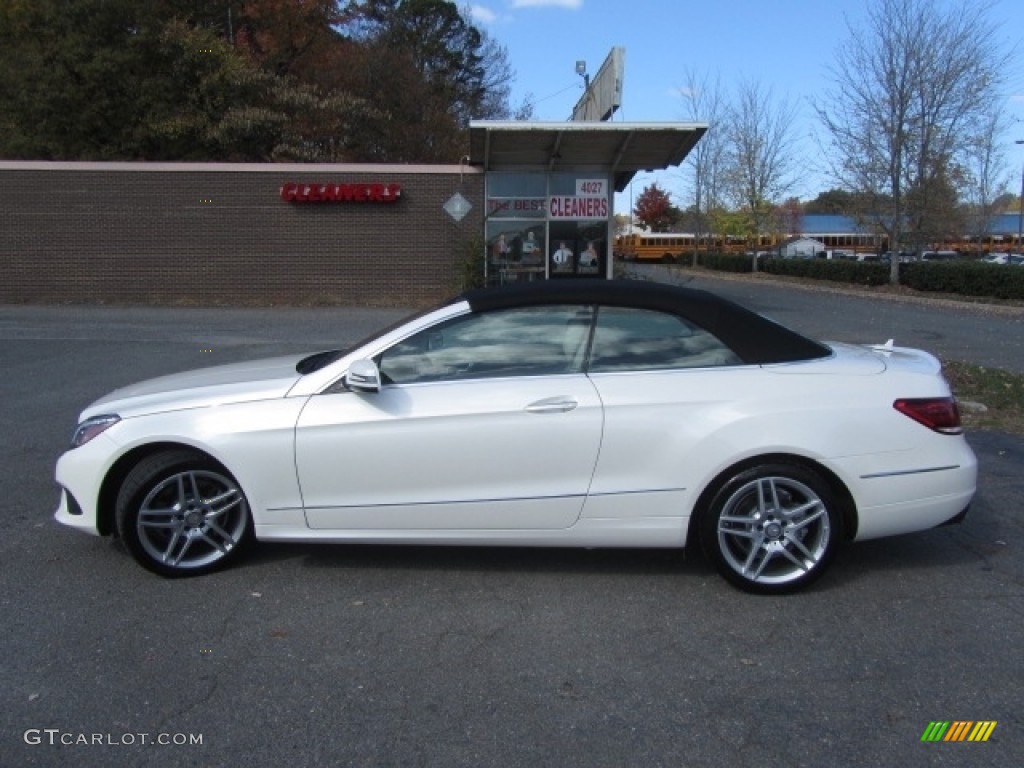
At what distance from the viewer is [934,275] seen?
26812 mm

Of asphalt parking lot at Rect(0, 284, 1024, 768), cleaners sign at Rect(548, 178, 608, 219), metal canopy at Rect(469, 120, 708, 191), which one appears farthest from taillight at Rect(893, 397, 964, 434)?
cleaners sign at Rect(548, 178, 608, 219)

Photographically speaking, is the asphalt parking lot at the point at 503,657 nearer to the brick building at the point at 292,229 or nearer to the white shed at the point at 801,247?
the brick building at the point at 292,229

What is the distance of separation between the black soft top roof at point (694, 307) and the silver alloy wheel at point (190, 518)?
5.13ft

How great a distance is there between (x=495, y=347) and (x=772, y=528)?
159 cm

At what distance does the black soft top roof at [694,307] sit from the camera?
169 inches

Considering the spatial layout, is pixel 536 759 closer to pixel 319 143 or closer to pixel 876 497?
pixel 876 497

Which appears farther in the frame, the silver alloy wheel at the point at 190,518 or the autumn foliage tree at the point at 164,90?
Result: the autumn foliage tree at the point at 164,90

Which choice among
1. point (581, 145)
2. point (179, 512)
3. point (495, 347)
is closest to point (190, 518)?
point (179, 512)

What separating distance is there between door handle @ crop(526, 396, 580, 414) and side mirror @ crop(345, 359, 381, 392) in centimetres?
73

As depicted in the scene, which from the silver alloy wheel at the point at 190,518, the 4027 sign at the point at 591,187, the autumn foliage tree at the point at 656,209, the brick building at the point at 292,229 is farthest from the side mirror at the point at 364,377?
the autumn foliage tree at the point at 656,209

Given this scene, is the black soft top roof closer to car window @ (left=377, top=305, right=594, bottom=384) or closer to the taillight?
car window @ (left=377, top=305, right=594, bottom=384)

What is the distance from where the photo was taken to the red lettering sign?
66.1 ft

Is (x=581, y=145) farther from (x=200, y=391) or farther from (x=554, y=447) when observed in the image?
(x=554, y=447)

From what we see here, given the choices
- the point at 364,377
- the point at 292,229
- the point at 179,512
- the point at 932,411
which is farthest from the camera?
the point at 292,229
